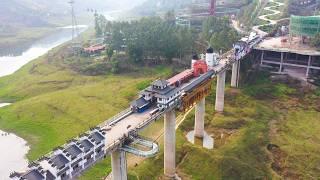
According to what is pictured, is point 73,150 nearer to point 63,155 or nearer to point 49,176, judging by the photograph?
point 63,155

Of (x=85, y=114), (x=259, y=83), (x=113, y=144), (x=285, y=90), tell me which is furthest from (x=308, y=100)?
(x=113, y=144)

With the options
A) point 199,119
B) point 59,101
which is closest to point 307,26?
point 199,119

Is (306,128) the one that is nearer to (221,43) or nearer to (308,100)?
(308,100)

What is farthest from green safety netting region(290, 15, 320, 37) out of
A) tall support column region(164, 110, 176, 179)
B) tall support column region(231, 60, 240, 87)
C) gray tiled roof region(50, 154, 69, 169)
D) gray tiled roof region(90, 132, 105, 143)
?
gray tiled roof region(50, 154, 69, 169)

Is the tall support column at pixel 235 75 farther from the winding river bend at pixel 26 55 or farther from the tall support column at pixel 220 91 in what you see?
the winding river bend at pixel 26 55

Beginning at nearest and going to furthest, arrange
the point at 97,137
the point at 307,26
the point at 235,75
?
the point at 97,137, the point at 235,75, the point at 307,26

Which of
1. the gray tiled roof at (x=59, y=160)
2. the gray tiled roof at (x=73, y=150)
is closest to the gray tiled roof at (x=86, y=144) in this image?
the gray tiled roof at (x=73, y=150)
